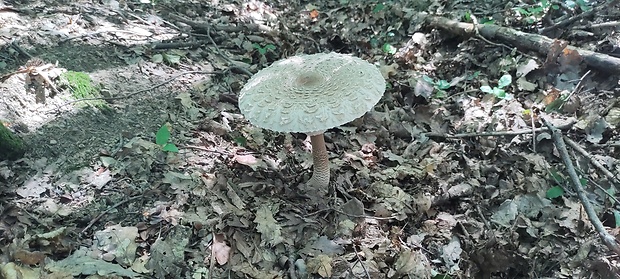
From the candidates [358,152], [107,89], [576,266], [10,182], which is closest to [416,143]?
[358,152]

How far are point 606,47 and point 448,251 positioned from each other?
3494 mm

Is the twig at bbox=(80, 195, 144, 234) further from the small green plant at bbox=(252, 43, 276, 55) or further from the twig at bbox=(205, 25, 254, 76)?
the small green plant at bbox=(252, 43, 276, 55)

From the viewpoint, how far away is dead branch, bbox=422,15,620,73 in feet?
15.5

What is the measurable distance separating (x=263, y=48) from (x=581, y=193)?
4.09 metres

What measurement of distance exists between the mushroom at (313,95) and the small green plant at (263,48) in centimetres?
213

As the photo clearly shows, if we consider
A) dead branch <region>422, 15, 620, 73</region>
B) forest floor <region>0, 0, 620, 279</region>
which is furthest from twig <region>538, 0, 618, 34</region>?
dead branch <region>422, 15, 620, 73</region>

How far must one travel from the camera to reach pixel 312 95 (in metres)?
3.24

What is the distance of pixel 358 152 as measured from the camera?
178 inches

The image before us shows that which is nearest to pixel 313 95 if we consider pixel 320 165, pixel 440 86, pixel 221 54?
pixel 320 165

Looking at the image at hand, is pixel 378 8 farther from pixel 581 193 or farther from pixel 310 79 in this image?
pixel 581 193

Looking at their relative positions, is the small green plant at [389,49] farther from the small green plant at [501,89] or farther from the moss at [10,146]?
the moss at [10,146]

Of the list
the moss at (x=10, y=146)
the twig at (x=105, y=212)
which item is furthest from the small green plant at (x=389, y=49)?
the moss at (x=10, y=146)

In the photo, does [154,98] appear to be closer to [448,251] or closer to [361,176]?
[361,176]

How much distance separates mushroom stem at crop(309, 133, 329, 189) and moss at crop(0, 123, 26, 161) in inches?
90.5
